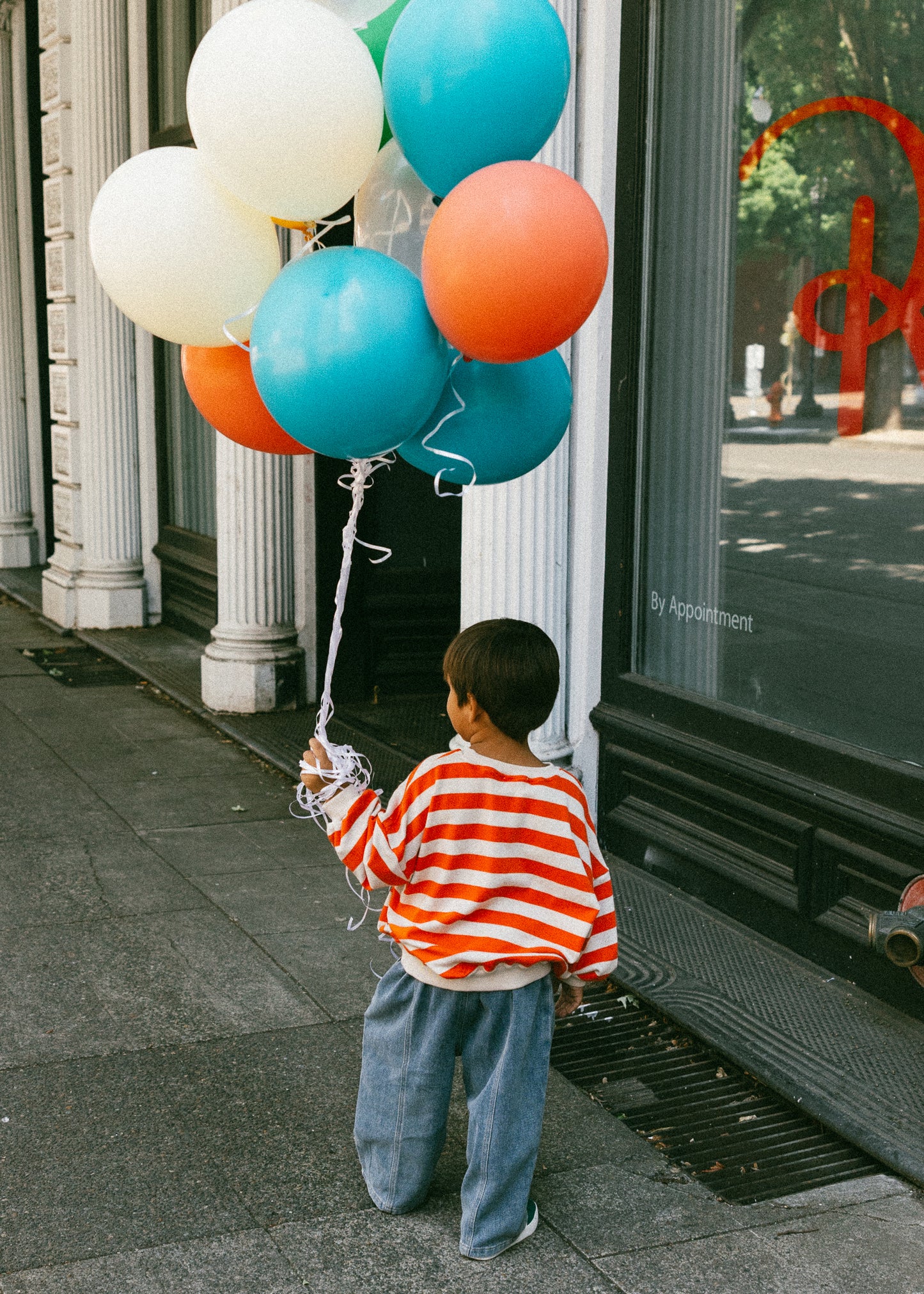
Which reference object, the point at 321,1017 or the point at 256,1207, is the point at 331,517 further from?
the point at 256,1207

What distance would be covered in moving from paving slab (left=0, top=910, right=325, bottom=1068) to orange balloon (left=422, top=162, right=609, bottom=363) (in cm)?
229

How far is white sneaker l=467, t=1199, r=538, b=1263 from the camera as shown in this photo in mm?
2906

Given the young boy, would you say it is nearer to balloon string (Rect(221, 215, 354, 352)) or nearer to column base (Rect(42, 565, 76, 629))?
balloon string (Rect(221, 215, 354, 352))

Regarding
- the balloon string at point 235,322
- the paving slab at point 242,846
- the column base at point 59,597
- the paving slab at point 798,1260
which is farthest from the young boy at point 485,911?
the column base at point 59,597

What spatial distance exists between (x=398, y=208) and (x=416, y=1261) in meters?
2.23

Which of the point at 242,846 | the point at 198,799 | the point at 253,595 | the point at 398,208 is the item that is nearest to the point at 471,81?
the point at 398,208

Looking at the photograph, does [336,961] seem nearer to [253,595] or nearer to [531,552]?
[531,552]

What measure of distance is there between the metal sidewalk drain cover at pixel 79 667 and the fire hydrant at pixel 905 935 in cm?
646

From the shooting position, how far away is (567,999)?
3006 mm

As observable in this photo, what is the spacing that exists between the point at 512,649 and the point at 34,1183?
5.42 ft

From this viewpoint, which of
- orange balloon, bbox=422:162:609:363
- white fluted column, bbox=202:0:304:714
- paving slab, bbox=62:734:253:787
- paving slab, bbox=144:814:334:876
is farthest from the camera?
white fluted column, bbox=202:0:304:714

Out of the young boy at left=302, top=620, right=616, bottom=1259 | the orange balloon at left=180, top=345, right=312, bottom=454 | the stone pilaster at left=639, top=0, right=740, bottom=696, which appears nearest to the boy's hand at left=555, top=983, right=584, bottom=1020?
the young boy at left=302, top=620, right=616, bottom=1259

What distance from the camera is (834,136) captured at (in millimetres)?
4363

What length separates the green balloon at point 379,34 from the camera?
2.86 meters
